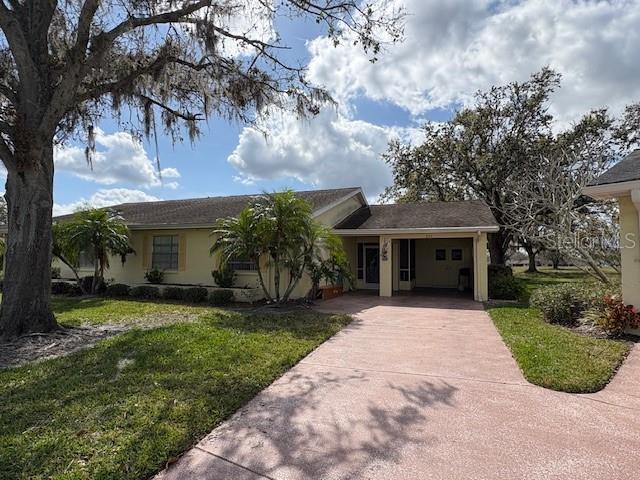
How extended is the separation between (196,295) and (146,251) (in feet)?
13.1

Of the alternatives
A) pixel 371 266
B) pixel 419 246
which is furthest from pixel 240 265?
pixel 419 246

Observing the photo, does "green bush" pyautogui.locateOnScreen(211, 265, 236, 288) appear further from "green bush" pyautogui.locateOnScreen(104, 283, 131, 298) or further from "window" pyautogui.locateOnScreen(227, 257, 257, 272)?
"green bush" pyautogui.locateOnScreen(104, 283, 131, 298)

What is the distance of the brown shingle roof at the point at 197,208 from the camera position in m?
14.4

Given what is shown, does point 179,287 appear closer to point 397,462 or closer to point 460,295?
point 460,295

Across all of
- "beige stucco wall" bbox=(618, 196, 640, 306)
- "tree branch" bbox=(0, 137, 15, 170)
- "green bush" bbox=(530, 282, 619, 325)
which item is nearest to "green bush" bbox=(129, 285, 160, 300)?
"tree branch" bbox=(0, 137, 15, 170)

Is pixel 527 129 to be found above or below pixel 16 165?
above

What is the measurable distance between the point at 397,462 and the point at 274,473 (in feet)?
3.16

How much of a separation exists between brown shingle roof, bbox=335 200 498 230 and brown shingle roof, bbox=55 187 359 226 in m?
1.21

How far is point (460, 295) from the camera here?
48.1 feet

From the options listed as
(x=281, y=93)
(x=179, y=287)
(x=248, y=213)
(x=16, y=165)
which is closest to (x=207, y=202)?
(x=179, y=287)

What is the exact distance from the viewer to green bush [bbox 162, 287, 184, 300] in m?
13.0

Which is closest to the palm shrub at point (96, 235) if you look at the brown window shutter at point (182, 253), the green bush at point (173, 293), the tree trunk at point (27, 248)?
the brown window shutter at point (182, 253)

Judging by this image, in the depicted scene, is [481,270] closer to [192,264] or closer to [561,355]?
[561,355]

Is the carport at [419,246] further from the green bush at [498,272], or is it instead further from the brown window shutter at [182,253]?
the brown window shutter at [182,253]
